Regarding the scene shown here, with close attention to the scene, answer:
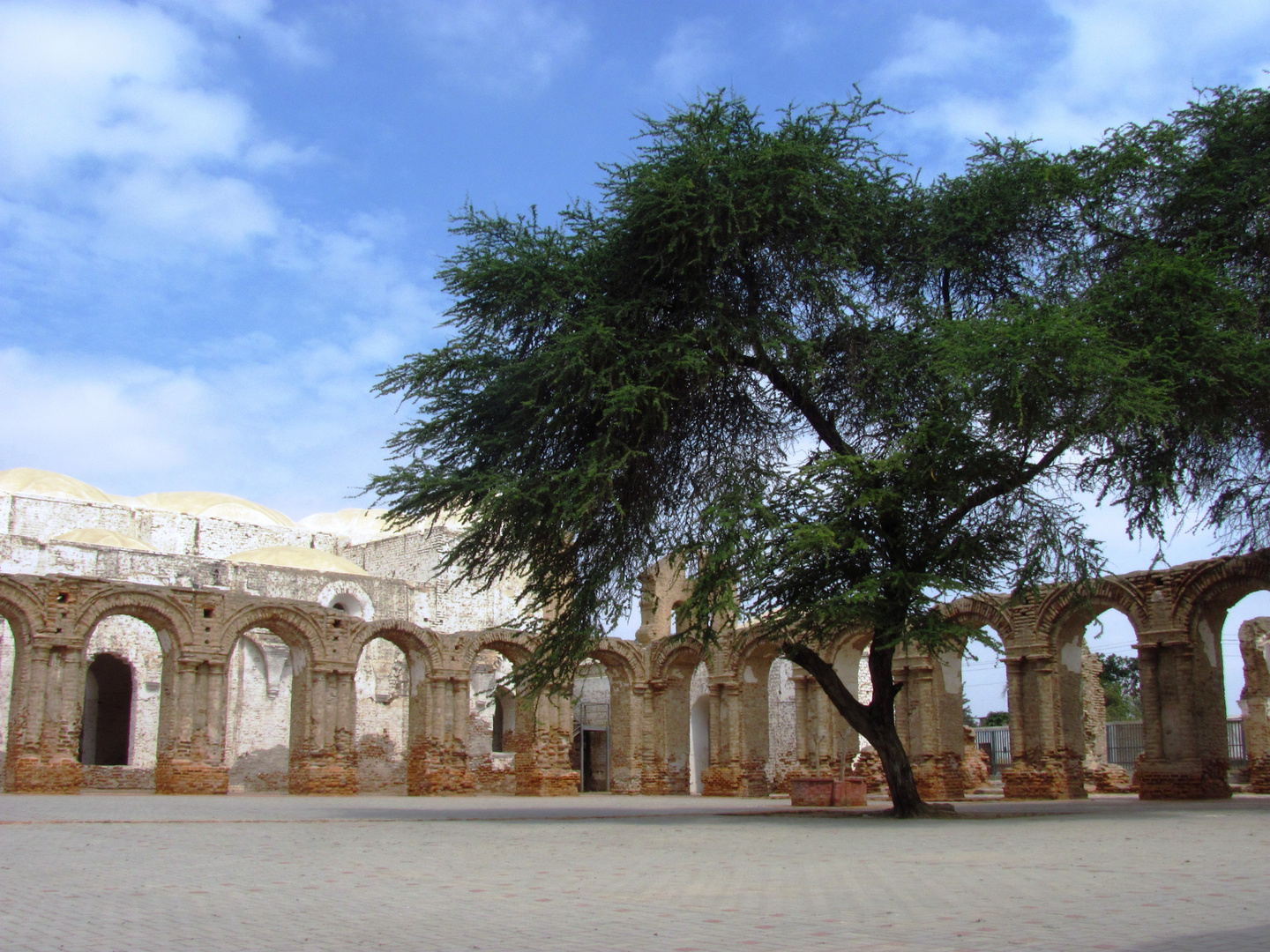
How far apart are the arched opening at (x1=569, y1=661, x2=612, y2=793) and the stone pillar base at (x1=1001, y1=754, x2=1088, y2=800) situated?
17.1 metres

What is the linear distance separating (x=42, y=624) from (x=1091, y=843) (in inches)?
773

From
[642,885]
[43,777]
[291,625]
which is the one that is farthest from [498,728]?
[642,885]

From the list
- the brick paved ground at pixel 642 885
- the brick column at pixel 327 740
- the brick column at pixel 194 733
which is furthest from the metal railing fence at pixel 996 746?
the brick paved ground at pixel 642 885

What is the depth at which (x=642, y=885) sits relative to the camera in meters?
7.42

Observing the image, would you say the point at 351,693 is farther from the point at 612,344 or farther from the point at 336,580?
the point at 612,344

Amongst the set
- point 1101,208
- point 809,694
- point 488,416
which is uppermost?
point 1101,208

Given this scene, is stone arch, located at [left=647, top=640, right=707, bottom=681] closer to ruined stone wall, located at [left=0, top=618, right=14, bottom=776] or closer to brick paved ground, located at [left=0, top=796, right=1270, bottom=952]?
brick paved ground, located at [left=0, top=796, right=1270, bottom=952]

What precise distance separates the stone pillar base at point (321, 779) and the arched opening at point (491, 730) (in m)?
3.09

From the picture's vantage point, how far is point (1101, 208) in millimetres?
16797

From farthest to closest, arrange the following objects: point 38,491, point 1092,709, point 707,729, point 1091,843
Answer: point 38,491 → point 707,729 → point 1092,709 → point 1091,843

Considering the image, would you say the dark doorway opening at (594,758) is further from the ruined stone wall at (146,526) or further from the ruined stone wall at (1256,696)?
the ruined stone wall at (1256,696)

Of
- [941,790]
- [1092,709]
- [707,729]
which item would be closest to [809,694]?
[941,790]

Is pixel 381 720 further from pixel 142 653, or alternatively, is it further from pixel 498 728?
pixel 142 653

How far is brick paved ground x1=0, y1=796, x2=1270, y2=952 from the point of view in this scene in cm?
527
